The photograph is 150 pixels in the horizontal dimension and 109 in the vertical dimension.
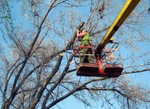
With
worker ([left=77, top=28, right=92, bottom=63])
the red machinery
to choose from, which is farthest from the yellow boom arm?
worker ([left=77, top=28, right=92, bottom=63])

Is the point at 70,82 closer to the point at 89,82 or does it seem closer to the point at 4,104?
the point at 89,82

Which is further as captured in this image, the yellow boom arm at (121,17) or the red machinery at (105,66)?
the red machinery at (105,66)

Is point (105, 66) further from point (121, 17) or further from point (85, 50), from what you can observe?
point (121, 17)

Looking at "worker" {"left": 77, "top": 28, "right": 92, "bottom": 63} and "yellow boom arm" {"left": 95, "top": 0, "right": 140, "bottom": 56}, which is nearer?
"yellow boom arm" {"left": 95, "top": 0, "right": 140, "bottom": 56}

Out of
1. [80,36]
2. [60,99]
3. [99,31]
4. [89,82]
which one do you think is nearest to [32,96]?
[60,99]

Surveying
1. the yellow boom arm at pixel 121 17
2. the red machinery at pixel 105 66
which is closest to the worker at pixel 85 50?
the red machinery at pixel 105 66

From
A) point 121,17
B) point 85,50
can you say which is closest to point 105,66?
point 85,50

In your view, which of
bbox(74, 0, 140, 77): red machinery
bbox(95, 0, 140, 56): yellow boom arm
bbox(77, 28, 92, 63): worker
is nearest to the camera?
bbox(95, 0, 140, 56): yellow boom arm

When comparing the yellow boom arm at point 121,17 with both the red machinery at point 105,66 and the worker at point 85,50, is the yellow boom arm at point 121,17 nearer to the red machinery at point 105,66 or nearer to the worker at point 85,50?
the red machinery at point 105,66

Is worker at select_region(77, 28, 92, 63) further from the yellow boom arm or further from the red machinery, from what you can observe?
the yellow boom arm

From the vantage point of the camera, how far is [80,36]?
10.2 metres

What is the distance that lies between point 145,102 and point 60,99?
4.42 metres

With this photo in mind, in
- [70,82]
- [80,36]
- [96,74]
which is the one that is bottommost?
[96,74]

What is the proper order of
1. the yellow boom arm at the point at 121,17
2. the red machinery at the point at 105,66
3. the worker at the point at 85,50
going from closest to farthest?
the yellow boom arm at the point at 121,17 → the red machinery at the point at 105,66 → the worker at the point at 85,50
